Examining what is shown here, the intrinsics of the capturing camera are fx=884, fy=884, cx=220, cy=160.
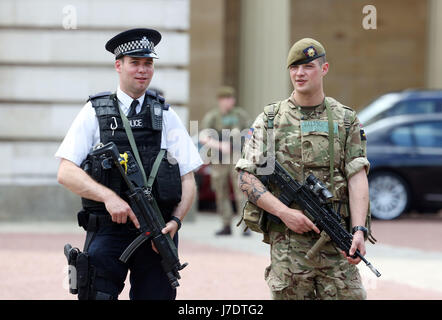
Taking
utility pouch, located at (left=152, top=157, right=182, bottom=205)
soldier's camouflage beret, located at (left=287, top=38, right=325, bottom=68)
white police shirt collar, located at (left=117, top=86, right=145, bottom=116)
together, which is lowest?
utility pouch, located at (left=152, top=157, right=182, bottom=205)

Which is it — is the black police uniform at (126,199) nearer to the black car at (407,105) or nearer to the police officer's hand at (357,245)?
the police officer's hand at (357,245)

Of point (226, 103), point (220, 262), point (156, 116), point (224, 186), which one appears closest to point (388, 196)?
point (224, 186)

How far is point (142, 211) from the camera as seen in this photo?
4.23m

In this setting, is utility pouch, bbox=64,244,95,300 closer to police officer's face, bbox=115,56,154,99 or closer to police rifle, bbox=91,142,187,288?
police rifle, bbox=91,142,187,288

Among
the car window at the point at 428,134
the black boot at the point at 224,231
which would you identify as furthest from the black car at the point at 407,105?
the black boot at the point at 224,231

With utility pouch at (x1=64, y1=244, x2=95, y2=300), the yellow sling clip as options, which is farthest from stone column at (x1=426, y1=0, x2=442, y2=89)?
utility pouch at (x1=64, y1=244, x2=95, y2=300)

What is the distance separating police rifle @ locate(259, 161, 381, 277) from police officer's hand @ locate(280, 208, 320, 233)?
0.05 meters

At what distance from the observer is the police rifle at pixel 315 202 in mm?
4383

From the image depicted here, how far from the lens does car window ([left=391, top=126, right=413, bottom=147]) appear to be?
1362 cm

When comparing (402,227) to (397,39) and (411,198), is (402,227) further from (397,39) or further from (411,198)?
(397,39)

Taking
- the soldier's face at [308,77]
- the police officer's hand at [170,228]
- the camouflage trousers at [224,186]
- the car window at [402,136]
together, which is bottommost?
the camouflage trousers at [224,186]

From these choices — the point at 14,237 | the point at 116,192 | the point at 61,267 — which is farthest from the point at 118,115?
the point at 14,237

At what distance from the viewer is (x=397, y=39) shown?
22.2m

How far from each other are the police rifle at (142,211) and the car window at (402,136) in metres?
9.81
